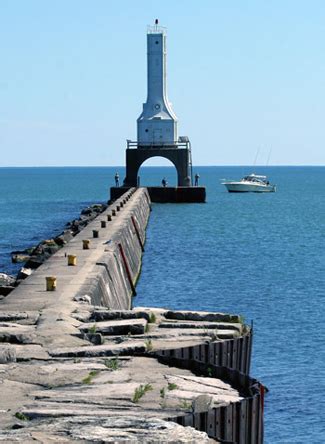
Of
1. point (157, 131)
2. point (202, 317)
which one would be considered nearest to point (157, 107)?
point (157, 131)

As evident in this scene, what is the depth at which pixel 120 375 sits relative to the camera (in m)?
11.3

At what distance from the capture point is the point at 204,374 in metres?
11.6

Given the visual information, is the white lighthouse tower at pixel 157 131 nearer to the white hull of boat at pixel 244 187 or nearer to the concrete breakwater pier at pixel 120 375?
the white hull of boat at pixel 244 187

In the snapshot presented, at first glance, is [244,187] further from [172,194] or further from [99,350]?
[99,350]

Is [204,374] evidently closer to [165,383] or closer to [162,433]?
[165,383]

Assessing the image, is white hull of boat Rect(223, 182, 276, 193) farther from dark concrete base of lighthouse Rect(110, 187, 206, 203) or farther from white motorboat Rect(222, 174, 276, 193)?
dark concrete base of lighthouse Rect(110, 187, 206, 203)

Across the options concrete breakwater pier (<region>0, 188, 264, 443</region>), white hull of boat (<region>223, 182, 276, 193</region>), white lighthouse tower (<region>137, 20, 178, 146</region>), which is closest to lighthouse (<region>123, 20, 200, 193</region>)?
white lighthouse tower (<region>137, 20, 178, 146</region>)

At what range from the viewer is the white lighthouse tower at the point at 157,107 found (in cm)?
8144

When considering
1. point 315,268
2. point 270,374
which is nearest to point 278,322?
point 270,374

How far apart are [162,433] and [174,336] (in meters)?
4.92

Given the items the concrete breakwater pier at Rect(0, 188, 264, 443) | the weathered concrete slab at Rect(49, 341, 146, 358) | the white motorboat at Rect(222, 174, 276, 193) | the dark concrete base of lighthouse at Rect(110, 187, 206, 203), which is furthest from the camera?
the white motorboat at Rect(222, 174, 276, 193)

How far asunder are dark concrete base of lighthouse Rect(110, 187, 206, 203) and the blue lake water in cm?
88

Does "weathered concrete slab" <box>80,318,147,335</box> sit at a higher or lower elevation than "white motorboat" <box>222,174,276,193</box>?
lower

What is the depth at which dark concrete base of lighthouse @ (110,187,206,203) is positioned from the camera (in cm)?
7850
